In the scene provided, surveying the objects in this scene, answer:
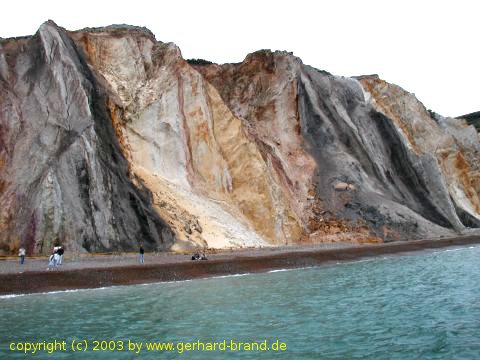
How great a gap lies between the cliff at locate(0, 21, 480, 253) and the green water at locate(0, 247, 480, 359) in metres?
8.07

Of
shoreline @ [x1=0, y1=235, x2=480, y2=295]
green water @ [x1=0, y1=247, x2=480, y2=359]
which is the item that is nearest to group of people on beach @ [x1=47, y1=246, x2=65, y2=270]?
shoreline @ [x1=0, y1=235, x2=480, y2=295]

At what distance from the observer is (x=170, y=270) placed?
90.1 feet

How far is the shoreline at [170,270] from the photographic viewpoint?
22359mm

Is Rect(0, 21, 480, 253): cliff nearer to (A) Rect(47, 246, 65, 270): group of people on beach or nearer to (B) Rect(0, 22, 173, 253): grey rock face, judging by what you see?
(B) Rect(0, 22, 173, 253): grey rock face

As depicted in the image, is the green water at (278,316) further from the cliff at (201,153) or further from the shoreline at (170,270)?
the cliff at (201,153)

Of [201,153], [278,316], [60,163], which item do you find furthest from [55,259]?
[201,153]

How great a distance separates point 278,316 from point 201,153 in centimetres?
2984

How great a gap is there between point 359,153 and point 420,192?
9.37 meters

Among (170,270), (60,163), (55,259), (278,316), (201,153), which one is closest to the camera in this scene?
(278,316)

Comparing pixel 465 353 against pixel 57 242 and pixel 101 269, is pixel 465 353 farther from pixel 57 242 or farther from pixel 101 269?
pixel 57 242

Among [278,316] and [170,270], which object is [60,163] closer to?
[170,270]

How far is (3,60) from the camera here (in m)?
35.5

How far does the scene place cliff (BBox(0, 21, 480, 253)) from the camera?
101 feet

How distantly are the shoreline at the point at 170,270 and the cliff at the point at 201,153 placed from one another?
4303 millimetres
